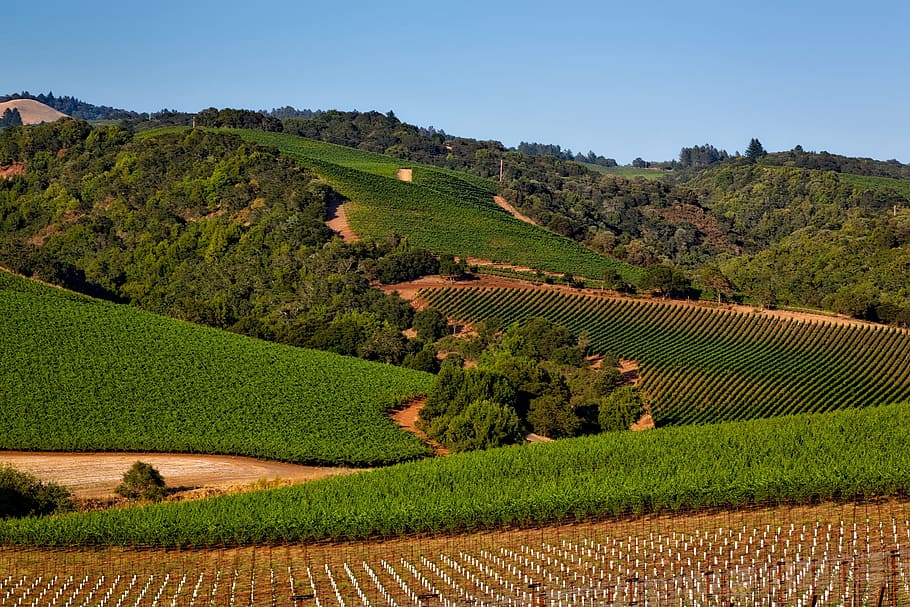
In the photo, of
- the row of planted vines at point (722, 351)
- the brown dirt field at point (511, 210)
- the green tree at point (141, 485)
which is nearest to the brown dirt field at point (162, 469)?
the green tree at point (141, 485)

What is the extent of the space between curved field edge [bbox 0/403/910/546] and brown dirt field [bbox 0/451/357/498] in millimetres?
6562

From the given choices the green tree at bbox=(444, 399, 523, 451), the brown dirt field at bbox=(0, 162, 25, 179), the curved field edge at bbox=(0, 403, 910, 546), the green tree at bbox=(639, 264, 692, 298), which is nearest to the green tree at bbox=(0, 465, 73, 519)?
the curved field edge at bbox=(0, 403, 910, 546)

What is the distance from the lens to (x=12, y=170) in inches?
5728

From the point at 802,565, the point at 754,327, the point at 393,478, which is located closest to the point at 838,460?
the point at 802,565

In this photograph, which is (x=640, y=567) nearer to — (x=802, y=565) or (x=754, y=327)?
(x=802, y=565)

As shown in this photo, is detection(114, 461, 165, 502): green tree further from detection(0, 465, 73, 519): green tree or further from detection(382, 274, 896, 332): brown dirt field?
detection(382, 274, 896, 332): brown dirt field

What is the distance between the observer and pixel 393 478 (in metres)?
47.5

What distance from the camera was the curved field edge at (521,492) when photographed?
39.6m

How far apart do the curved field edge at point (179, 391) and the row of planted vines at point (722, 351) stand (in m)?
18.3

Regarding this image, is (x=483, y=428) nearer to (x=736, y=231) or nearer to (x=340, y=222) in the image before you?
(x=340, y=222)

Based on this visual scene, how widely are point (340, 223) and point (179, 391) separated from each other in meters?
60.9

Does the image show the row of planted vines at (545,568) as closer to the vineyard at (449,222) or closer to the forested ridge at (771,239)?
the forested ridge at (771,239)

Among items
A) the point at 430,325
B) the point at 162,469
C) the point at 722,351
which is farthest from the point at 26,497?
the point at 722,351

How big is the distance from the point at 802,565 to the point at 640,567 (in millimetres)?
5115
